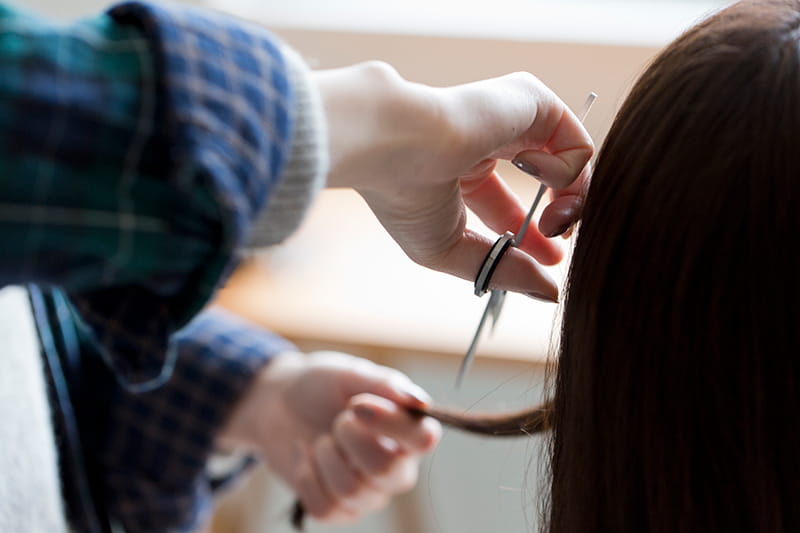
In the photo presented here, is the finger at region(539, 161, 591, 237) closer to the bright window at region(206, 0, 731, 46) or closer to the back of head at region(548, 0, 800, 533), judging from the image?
the back of head at region(548, 0, 800, 533)

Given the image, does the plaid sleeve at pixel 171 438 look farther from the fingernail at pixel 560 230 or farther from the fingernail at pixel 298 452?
the fingernail at pixel 560 230

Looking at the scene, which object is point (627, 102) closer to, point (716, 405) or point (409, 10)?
point (716, 405)

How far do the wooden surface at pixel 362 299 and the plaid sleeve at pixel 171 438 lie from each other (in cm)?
35

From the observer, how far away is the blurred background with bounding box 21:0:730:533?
116 centimetres

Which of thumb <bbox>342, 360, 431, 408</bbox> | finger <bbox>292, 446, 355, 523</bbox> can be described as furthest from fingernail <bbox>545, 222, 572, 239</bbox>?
finger <bbox>292, 446, 355, 523</bbox>

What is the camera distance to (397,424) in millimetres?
717

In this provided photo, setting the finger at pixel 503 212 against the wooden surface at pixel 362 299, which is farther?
the wooden surface at pixel 362 299

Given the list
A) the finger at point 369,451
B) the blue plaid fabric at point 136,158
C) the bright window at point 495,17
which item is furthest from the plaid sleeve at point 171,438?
the bright window at point 495,17

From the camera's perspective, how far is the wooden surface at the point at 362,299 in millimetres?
1167

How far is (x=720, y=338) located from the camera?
0.41 metres

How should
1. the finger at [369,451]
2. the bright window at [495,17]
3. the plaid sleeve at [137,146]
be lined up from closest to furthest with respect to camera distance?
the plaid sleeve at [137,146], the finger at [369,451], the bright window at [495,17]

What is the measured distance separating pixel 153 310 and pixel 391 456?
1.41ft

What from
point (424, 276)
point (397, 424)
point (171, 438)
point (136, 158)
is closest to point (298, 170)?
point (136, 158)

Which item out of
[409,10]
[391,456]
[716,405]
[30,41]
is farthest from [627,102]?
[409,10]
